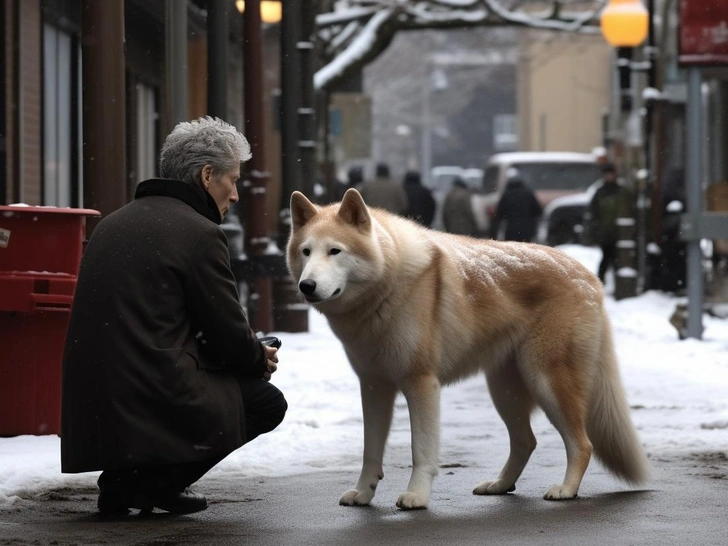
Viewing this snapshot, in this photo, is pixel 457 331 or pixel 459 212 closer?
pixel 457 331

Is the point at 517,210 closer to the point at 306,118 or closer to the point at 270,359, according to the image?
the point at 306,118

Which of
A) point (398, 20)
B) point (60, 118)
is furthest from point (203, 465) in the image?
point (398, 20)

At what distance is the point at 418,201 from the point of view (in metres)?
22.7

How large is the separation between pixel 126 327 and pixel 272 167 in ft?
86.0

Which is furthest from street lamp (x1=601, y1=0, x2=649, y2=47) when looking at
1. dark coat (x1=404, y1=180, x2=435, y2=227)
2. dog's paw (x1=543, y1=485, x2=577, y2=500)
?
dog's paw (x1=543, y1=485, x2=577, y2=500)

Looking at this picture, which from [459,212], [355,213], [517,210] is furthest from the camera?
[459,212]

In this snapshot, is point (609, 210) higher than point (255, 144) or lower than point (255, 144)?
lower

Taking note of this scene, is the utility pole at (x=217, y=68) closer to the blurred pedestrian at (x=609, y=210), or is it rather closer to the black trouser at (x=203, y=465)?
the black trouser at (x=203, y=465)

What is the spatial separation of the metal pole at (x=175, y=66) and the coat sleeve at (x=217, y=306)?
12.3 feet

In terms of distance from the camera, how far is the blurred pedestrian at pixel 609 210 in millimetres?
19688

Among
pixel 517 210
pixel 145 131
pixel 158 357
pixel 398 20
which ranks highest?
pixel 398 20

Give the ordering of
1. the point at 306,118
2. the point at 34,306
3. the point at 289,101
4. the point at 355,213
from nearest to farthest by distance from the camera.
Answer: the point at 355,213 → the point at 34,306 → the point at 289,101 → the point at 306,118

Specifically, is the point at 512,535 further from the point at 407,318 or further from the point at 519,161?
the point at 519,161

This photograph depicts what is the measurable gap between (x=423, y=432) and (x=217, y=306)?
3.44 feet
